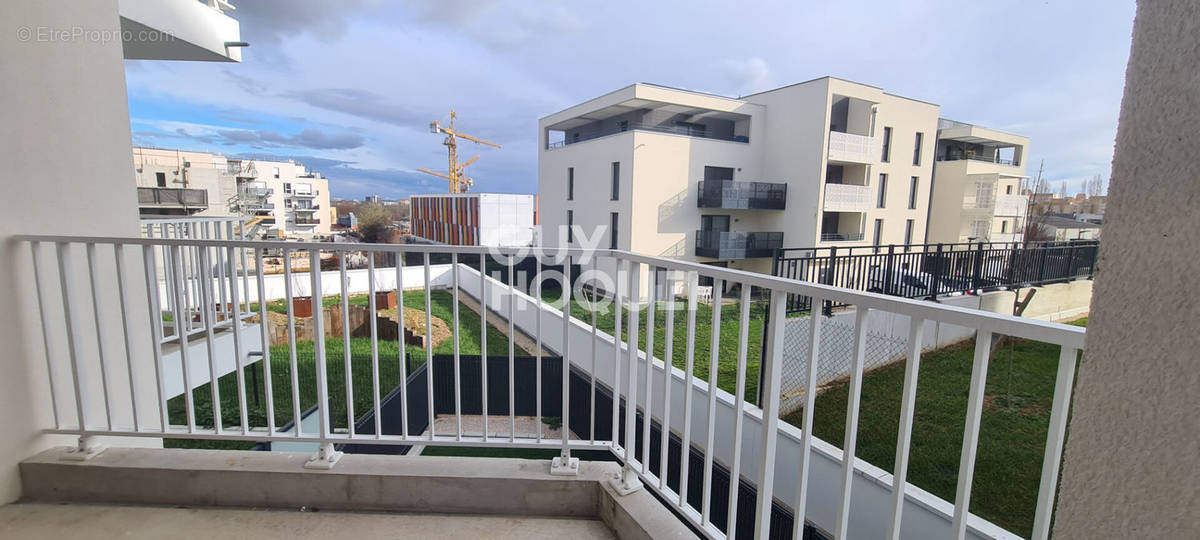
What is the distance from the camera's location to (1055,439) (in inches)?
30.8

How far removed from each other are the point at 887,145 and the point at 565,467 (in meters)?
20.4

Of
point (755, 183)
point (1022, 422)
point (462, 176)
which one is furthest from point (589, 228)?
point (462, 176)

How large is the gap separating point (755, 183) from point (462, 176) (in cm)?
5386

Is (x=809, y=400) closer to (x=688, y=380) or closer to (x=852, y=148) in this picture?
(x=688, y=380)

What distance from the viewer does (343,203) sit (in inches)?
2452

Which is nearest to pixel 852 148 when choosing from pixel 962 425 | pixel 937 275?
pixel 937 275

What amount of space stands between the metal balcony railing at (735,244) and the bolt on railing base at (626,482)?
15.8 meters

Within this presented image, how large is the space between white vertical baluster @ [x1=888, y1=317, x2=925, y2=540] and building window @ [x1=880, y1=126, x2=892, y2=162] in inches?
796

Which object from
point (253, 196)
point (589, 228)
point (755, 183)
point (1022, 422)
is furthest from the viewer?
point (253, 196)

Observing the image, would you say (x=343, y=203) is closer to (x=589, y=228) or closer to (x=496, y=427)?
(x=589, y=228)

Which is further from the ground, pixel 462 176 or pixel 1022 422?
pixel 462 176

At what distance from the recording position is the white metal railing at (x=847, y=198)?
16953mm

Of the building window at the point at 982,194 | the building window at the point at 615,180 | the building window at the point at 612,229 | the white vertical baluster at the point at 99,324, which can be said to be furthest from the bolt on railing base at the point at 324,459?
the building window at the point at 982,194

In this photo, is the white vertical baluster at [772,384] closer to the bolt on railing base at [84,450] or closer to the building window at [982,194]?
the bolt on railing base at [84,450]
